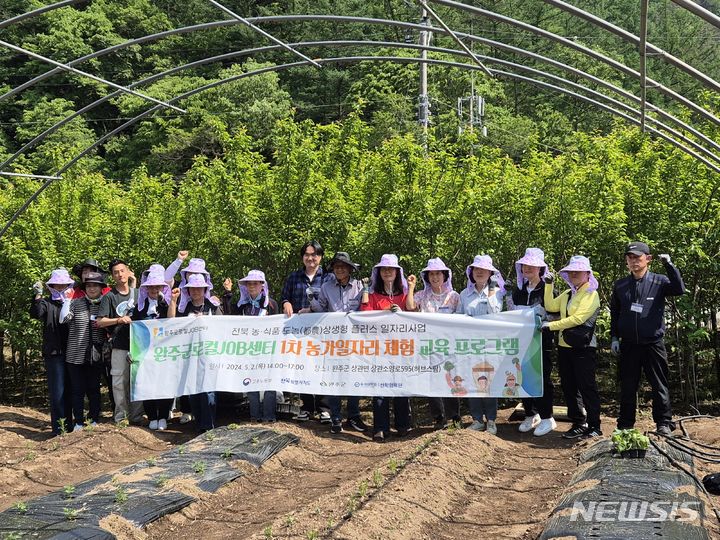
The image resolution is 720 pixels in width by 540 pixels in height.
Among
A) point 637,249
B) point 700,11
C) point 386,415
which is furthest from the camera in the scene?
point 386,415

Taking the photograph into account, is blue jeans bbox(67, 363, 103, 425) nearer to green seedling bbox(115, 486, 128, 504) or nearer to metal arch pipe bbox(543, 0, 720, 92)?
green seedling bbox(115, 486, 128, 504)

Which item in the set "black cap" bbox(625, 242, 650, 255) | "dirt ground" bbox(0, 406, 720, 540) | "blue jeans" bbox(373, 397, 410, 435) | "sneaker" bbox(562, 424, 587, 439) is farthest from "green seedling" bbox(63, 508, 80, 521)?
"black cap" bbox(625, 242, 650, 255)

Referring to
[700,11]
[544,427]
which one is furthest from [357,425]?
[700,11]

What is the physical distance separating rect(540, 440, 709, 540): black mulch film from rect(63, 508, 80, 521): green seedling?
10.7 ft

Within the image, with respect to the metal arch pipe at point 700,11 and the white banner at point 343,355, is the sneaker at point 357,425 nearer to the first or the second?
the white banner at point 343,355

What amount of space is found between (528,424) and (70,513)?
5.06 metres

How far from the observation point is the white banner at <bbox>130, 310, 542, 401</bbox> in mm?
9312

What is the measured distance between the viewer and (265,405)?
9.91 meters

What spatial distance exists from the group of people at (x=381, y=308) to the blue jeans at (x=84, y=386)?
0.5 inches

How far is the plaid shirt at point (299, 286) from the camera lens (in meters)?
10.0

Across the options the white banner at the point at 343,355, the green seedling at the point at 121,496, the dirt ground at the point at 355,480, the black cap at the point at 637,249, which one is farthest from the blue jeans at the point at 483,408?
the green seedling at the point at 121,496

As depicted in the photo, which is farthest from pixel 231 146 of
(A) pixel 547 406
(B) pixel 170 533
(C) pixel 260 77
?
(C) pixel 260 77

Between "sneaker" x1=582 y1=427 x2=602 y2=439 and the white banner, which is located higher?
the white banner

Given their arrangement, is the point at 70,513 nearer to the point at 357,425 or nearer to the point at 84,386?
the point at 357,425
